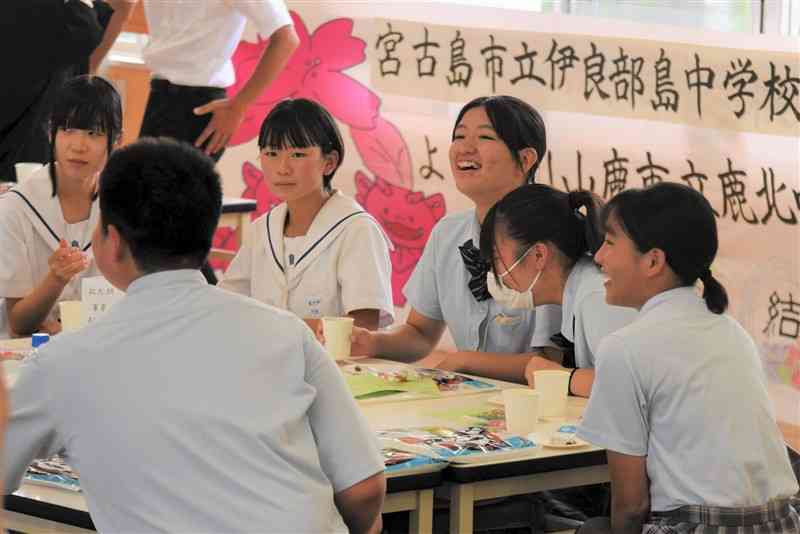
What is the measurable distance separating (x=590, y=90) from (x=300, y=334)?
3381 millimetres

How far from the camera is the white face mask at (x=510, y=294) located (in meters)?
2.94

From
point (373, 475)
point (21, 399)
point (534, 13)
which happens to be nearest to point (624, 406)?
point (373, 475)

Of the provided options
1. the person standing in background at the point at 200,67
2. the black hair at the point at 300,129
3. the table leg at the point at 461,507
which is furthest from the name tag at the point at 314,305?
the person standing in background at the point at 200,67

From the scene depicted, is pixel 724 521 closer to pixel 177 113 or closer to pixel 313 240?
pixel 313 240

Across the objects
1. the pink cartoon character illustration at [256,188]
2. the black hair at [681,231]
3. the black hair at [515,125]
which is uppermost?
the black hair at [515,125]

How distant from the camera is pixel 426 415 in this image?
8.19 feet

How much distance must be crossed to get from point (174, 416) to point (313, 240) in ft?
5.78

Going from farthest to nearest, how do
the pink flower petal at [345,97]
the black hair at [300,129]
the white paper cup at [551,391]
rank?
1. the pink flower petal at [345,97]
2. the black hair at [300,129]
3. the white paper cup at [551,391]

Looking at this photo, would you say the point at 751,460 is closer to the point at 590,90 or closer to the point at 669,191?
the point at 669,191

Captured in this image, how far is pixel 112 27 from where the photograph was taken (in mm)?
5020

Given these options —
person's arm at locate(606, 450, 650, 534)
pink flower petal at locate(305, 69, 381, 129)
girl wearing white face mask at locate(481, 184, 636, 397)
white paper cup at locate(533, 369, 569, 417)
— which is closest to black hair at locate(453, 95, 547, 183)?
girl wearing white face mask at locate(481, 184, 636, 397)

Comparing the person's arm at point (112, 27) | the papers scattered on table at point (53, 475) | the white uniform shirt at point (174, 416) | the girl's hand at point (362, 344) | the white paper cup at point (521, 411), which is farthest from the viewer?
the person's arm at point (112, 27)

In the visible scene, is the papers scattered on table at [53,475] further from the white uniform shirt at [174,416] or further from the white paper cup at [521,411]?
the white paper cup at [521,411]

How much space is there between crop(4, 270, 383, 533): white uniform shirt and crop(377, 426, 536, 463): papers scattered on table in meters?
0.48
